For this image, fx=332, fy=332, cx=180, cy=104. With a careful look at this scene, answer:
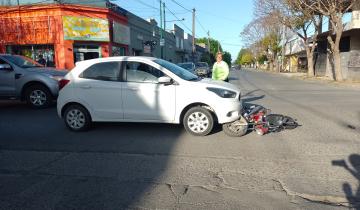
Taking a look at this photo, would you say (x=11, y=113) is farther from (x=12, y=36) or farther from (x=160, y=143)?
(x=12, y=36)

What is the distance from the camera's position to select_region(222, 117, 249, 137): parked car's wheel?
22.8 ft

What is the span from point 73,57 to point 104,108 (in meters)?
19.0

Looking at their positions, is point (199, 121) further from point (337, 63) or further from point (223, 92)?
point (337, 63)

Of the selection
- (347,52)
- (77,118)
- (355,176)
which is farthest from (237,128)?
(347,52)

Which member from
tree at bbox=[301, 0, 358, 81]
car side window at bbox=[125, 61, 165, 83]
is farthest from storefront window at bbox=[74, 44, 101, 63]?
car side window at bbox=[125, 61, 165, 83]

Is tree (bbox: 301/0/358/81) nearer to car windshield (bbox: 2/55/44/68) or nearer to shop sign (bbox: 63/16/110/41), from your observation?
shop sign (bbox: 63/16/110/41)

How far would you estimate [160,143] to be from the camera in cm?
662

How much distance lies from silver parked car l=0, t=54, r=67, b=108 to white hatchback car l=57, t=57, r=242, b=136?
3.85 m

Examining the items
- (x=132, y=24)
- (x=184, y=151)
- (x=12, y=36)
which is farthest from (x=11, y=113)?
(x=132, y=24)

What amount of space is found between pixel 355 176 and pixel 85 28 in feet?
77.6

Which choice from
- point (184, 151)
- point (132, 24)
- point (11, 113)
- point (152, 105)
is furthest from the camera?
point (132, 24)

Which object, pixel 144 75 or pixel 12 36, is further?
pixel 12 36

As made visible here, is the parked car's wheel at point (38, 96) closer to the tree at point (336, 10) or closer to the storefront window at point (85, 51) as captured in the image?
the storefront window at point (85, 51)

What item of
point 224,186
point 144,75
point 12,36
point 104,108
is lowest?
point 224,186
